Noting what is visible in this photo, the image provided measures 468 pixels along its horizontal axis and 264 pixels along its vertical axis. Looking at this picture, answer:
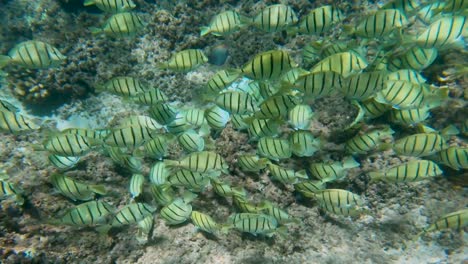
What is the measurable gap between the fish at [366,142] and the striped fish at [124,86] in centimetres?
317

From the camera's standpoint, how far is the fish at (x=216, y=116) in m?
4.49

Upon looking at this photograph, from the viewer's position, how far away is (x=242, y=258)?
13.1ft

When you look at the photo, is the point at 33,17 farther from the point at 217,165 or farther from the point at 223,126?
the point at 217,165

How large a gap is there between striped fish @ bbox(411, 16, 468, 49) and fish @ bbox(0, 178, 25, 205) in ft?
18.7

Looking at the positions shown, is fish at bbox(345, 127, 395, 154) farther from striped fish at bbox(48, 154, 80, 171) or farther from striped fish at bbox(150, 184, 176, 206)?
striped fish at bbox(48, 154, 80, 171)

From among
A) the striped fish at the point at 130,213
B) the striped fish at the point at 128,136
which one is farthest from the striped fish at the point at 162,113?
the striped fish at the point at 130,213

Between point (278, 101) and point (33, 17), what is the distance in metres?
8.69

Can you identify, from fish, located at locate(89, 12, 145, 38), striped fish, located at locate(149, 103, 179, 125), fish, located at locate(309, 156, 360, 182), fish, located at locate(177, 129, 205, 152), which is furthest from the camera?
fish, located at locate(89, 12, 145, 38)

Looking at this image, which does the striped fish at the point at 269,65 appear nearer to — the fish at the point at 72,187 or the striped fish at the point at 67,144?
the striped fish at the point at 67,144

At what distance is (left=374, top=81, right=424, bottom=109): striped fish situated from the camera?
3.87m

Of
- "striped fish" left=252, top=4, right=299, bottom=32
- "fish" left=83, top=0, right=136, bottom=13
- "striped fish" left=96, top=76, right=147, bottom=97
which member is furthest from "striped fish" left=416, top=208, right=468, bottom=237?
"fish" left=83, top=0, right=136, bottom=13

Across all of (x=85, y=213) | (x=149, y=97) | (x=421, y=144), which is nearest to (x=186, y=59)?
(x=149, y=97)

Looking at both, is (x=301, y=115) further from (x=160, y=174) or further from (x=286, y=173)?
(x=160, y=174)

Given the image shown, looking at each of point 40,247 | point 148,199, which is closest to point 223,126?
point 148,199
